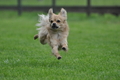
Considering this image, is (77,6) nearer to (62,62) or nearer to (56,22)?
(62,62)

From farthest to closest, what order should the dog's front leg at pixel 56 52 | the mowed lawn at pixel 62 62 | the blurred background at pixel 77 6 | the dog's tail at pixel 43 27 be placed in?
the blurred background at pixel 77 6 → the dog's tail at pixel 43 27 → the dog's front leg at pixel 56 52 → the mowed lawn at pixel 62 62

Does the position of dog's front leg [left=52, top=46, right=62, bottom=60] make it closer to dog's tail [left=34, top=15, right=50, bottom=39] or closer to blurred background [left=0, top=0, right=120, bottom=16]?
dog's tail [left=34, top=15, right=50, bottom=39]

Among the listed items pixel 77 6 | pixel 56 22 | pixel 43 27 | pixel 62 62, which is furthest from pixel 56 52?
pixel 77 6

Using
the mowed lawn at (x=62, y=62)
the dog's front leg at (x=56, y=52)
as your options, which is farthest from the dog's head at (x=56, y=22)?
the mowed lawn at (x=62, y=62)

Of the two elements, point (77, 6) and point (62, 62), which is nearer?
point (62, 62)

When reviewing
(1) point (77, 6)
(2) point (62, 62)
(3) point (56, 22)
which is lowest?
(1) point (77, 6)

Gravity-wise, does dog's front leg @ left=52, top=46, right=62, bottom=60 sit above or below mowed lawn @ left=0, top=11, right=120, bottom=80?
above

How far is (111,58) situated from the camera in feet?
25.9

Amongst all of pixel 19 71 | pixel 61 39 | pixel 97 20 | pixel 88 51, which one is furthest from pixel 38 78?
pixel 97 20

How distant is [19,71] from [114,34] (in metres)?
7.98

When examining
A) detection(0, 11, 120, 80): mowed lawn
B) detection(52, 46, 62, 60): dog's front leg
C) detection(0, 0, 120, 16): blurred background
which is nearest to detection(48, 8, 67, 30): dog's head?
detection(52, 46, 62, 60): dog's front leg

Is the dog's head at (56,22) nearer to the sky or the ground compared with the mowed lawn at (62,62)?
nearer to the sky

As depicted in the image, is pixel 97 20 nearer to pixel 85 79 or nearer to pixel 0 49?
pixel 0 49

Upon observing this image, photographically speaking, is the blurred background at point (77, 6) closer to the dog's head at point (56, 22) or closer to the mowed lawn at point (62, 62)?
the mowed lawn at point (62, 62)
